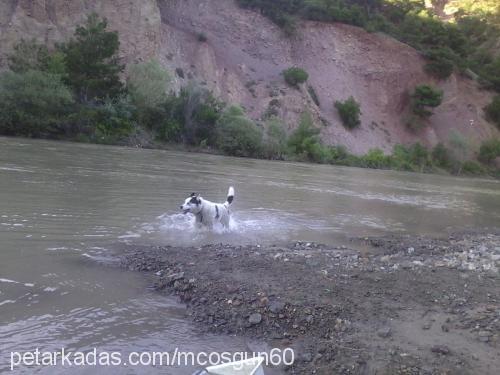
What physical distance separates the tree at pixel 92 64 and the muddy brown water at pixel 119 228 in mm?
17139

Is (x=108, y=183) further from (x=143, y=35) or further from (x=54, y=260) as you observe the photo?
(x=143, y=35)

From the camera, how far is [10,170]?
14.7m

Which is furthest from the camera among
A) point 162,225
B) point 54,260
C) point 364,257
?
point 162,225

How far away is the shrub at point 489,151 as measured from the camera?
61.4 m

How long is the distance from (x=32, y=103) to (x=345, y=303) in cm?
3098

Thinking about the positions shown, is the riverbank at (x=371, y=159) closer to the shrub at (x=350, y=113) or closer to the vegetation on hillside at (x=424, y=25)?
the shrub at (x=350, y=113)

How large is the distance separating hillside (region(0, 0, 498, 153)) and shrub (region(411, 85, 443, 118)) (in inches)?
65.9

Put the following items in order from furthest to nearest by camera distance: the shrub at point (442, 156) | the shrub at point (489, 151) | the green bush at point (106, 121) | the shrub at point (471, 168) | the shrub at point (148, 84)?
the shrub at point (489, 151) < the shrub at point (442, 156) < the shrub at point (471, 168) < the shrub at point (148, 84) < the green bush at point (106, 121)

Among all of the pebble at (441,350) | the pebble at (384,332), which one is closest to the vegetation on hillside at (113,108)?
the pebble at (384,332)

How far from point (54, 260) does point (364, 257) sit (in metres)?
4.26

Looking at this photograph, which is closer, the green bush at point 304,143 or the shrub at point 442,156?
the green bush at point 304,143

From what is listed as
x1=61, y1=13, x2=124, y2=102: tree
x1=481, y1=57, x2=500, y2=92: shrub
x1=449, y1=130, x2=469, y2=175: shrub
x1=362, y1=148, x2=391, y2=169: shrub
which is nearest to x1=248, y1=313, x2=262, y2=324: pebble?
x1=61, y1=13, x2=124, y2=102: tree

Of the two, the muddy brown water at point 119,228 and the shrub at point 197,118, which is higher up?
the shrub at point 197,118

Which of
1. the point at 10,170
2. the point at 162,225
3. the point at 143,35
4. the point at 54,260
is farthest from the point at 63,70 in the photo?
the point at 54,260
